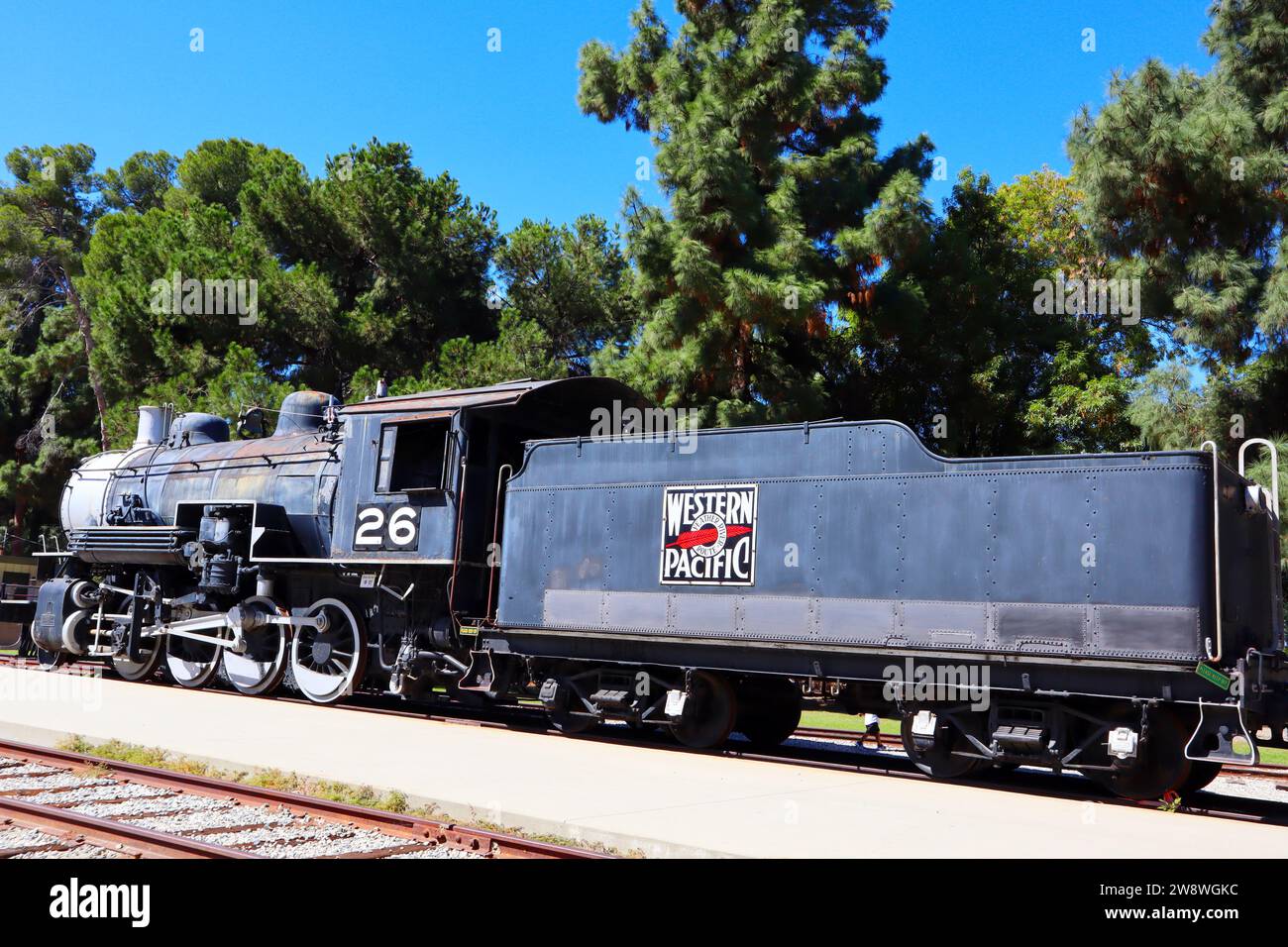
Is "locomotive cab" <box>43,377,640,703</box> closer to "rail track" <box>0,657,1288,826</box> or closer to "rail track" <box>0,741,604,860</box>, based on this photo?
"rail track" <box>0,657,1288,826</box>

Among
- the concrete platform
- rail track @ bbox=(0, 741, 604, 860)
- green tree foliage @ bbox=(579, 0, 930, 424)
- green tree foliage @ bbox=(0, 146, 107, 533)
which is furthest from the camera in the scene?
green tree foliage @ bbox=(0, 146, 107, 533)

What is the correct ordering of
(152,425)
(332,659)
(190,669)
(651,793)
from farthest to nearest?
(152,425) → (190,669) → (332,659) → (651,793)

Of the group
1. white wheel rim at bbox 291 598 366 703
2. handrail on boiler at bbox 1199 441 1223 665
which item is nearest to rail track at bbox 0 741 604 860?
white wheel rim at bbox 291 598 366 703

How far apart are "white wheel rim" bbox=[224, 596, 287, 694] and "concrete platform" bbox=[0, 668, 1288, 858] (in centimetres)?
152

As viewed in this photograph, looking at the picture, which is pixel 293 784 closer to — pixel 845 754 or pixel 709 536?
pixel 709 536

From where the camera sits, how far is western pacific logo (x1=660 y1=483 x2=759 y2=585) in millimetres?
9375

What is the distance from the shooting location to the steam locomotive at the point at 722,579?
7.68 meters

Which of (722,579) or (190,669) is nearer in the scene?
(722,579)

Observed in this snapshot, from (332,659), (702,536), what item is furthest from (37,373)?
(702,536)

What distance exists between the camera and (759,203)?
56.5ft

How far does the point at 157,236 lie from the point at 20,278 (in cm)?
1113

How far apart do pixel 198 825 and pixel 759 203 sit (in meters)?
13.4

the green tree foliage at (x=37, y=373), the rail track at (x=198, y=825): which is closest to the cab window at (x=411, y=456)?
the rail track at (x=198, y=825)
